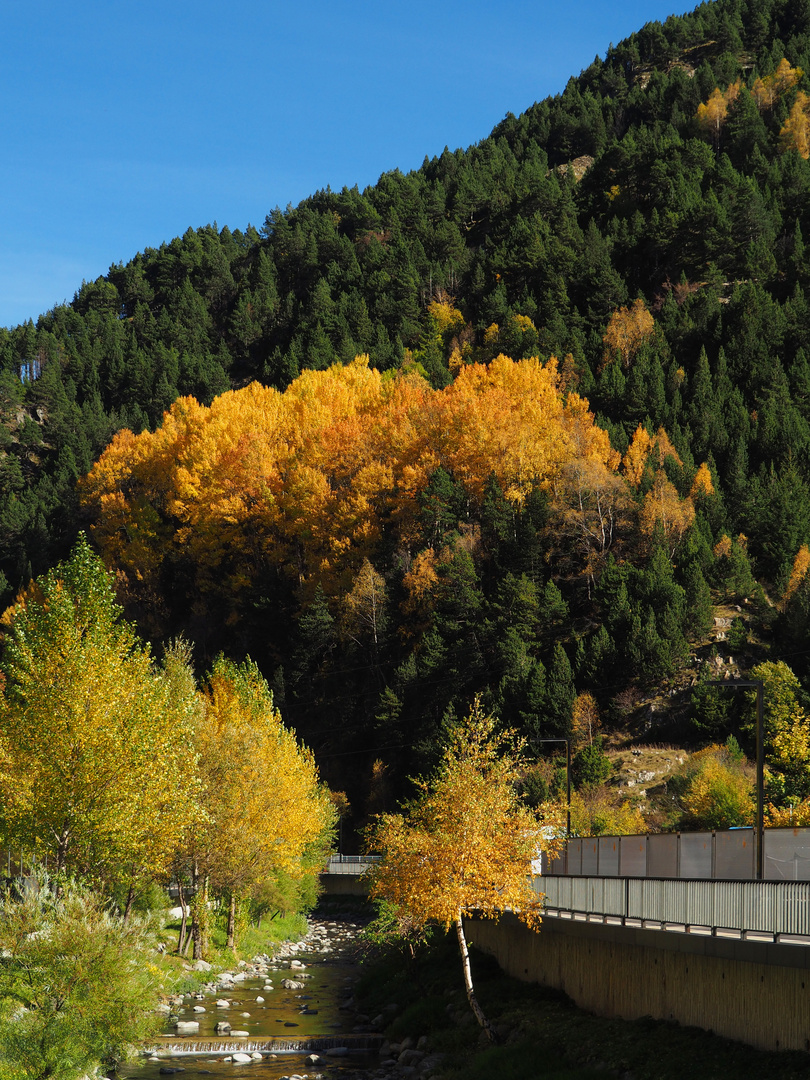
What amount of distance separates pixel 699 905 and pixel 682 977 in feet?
4.25

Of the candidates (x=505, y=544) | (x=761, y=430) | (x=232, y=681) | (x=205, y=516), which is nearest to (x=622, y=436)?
(x=761, y=430)

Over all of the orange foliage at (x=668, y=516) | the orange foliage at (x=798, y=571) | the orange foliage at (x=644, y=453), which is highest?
the orange foliage at (x=644, y=453)

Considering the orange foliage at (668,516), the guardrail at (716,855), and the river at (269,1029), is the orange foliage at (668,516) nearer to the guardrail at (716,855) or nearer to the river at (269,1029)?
the river at (269,1029)

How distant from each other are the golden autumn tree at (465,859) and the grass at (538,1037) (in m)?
1.00

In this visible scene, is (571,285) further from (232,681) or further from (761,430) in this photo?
(232,681)

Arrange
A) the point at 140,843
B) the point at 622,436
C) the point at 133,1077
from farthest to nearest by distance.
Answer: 1. the point at 622,436
2. the point at 140,843
3. the point at 133,1077

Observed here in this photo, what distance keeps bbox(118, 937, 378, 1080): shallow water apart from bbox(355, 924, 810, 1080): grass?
1.81 m

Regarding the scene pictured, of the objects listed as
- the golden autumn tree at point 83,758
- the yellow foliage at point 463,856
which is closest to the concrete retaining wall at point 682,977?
the yellow foliage at point 463,856

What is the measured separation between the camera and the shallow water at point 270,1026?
87.7ft

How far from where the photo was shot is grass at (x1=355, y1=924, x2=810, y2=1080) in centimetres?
1784

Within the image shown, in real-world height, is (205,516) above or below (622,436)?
below

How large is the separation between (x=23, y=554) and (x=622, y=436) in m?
65.4

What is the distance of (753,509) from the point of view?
283 feet

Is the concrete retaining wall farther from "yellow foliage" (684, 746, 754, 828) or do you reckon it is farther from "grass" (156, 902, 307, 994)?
"yellow foliage" (684, 746, 754, 828)
